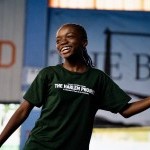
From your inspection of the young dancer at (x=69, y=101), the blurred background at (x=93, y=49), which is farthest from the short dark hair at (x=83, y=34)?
the blurred background at (x=93, y=49)

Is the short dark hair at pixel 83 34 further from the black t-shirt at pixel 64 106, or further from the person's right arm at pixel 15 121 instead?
the person's right arm at pixel 15 121

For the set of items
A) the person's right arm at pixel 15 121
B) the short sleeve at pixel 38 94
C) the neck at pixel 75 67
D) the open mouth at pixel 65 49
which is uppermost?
the open mouth at pixel 65 49

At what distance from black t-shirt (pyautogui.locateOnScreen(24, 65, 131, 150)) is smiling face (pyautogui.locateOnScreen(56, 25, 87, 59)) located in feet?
0.29

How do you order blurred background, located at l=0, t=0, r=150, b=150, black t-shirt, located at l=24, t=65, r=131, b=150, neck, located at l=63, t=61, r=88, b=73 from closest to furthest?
A: black t-shirt, located at l=24, t=65, r=131, b=150 < neck, located at l=63, t=61, r=88, b=73 < blurred background, located at l=0, t=0, r=150, b=150

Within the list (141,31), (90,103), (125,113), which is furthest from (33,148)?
(141,31)

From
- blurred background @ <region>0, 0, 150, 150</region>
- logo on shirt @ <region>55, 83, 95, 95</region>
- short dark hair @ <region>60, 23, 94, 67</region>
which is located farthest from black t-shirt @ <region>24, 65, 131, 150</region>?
blurred background @ <region>0, 0, 150, 150</region>

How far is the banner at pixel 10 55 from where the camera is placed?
20.7ft

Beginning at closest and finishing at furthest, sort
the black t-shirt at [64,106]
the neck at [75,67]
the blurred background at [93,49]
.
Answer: the black t-shirt at [64,106] → the neck at [75,67] → the blurred background at [93,49]

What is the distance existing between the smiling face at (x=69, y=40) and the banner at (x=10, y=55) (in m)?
4.35

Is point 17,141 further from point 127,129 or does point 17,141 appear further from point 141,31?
point 141,31

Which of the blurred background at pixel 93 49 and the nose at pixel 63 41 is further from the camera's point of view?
the blurred background at pixel 93 49

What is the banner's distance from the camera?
632 cm

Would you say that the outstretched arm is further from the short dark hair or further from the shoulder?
the shoulder

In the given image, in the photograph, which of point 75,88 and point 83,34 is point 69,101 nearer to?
point 75,88
